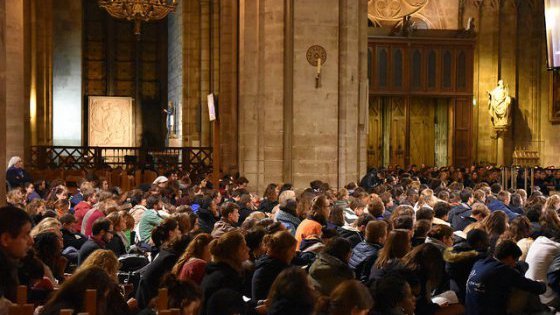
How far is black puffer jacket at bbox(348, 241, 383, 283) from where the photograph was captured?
25.0 feet

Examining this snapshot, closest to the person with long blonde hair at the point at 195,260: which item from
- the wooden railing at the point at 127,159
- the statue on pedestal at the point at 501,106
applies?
the wooden railing at the point at 127,159

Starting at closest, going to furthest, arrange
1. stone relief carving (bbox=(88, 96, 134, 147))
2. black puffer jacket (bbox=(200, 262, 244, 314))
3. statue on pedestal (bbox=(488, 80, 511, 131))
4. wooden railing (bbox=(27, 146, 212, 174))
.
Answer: black puffer jacket (bbox=(200, 262, 244, 314)) < wooden railing (bbox=(27, 146, 212, 174)) < statue on pedestal (bbox=(488, 80, 511, 131)) < stone relief carving (bbox=(88, 96, 134, 147))

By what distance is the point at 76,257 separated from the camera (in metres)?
8.68

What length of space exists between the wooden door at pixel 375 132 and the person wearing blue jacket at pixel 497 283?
22.5 meters

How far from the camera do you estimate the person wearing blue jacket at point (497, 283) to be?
6.63 meters

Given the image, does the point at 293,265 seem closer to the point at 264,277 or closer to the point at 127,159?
the point at 264,277

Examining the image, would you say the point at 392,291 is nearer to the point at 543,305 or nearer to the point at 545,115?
the point at 543,305

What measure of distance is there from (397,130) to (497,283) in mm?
23106

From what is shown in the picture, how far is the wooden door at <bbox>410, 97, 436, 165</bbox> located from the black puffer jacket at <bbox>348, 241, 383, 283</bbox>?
22158 mm

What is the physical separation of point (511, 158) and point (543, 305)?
80.0 feet

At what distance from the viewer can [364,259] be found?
7.69m

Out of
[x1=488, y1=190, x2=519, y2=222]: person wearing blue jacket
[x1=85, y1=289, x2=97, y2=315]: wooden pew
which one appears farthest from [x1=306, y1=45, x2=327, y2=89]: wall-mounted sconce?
[x1=85, y1=289, x2=97, y2=315]: wooden pew

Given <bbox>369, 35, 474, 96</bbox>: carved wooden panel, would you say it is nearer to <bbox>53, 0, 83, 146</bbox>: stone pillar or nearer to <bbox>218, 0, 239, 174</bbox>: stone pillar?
<bbox>218, 0, 239, 174</bbox>: stone pillar

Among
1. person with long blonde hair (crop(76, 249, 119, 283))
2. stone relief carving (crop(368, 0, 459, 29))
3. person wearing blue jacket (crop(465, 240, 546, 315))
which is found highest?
stone relief carving (crop(368, 0, 459, 29))
